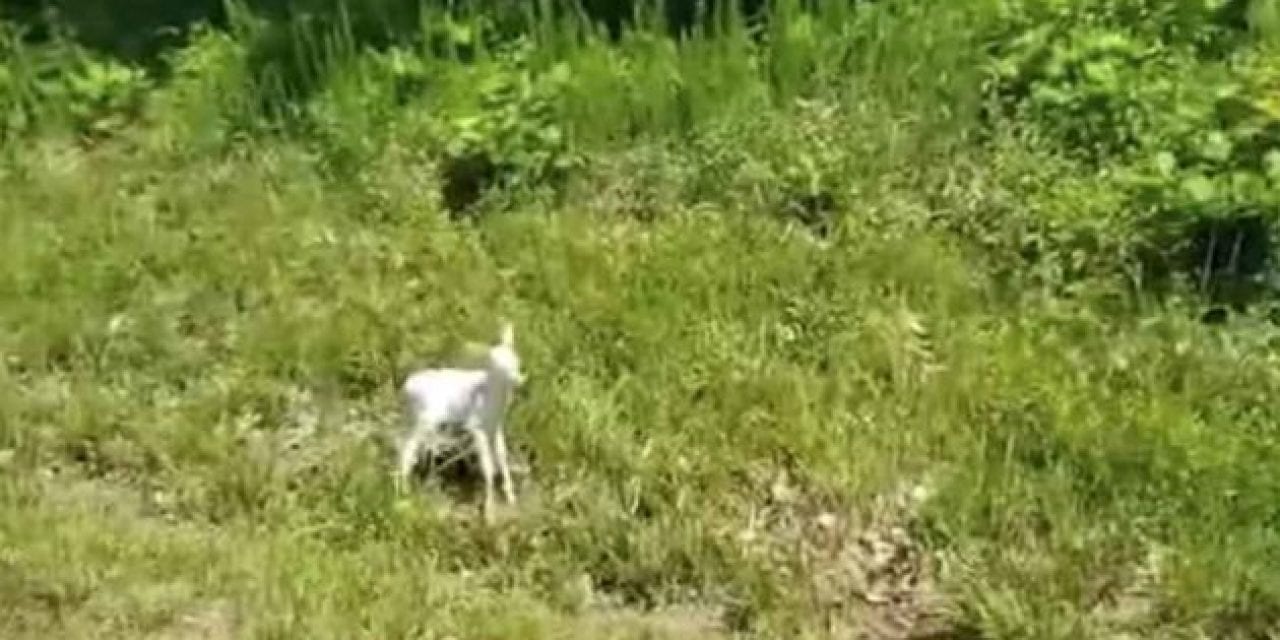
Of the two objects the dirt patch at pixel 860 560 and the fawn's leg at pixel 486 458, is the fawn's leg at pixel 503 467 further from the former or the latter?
the dirt patch at pixel 860 560

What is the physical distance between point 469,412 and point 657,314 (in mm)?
650

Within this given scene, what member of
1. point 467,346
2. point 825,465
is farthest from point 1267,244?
point 467,346

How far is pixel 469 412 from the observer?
517 centimetres

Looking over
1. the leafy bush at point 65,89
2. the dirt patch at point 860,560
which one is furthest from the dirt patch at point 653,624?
the leafy bush at point 65,89

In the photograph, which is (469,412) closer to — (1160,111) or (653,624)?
(653,624)

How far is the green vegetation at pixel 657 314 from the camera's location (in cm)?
493

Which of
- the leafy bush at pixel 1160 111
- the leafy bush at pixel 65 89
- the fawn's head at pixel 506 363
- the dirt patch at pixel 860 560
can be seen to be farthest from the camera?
the leafy bush at pixel 65 89

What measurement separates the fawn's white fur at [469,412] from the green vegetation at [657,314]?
8 cm

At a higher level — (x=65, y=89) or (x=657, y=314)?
(x=65, y=89)

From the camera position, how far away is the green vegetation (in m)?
4.93

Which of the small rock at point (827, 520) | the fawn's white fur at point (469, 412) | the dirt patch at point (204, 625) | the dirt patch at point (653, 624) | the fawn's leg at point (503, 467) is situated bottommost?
the dirt patch at point (653, 624)

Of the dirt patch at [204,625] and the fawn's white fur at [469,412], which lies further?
the fawn's white fur at [469,412]

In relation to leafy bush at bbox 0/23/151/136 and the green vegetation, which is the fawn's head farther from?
leafy bush at bbox 0/23/151/136

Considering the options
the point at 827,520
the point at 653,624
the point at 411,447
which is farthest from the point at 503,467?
A: the point at 827,520
